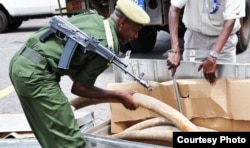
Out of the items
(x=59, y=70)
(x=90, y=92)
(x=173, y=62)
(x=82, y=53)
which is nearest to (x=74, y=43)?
(x=82, y=53)

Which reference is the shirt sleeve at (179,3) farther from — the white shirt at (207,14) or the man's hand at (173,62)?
the man's hand at (173,62)

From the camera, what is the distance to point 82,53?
9.03 ft

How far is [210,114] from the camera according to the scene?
331 cm

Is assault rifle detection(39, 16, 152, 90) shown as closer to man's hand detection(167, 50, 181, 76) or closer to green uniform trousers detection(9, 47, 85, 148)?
green uniform trousers detection(9, 47, 85, 148)

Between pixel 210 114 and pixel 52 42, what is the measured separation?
47.7 inches

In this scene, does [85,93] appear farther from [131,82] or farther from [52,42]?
[131,82]

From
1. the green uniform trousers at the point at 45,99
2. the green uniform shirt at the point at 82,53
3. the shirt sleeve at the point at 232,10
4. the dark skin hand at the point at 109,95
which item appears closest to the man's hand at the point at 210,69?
the shirt sleeve at the point at 232,10

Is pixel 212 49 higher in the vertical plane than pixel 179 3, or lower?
lower

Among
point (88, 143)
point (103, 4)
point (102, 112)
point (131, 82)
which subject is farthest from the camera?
point (103, 4)

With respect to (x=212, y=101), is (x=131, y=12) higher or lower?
higher

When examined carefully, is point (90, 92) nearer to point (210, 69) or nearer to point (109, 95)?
point (109, 95)

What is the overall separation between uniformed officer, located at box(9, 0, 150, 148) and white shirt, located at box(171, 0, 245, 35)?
91cm

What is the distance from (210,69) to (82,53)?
93 centimetres

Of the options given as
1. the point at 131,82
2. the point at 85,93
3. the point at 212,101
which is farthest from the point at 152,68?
the point at 85,93
